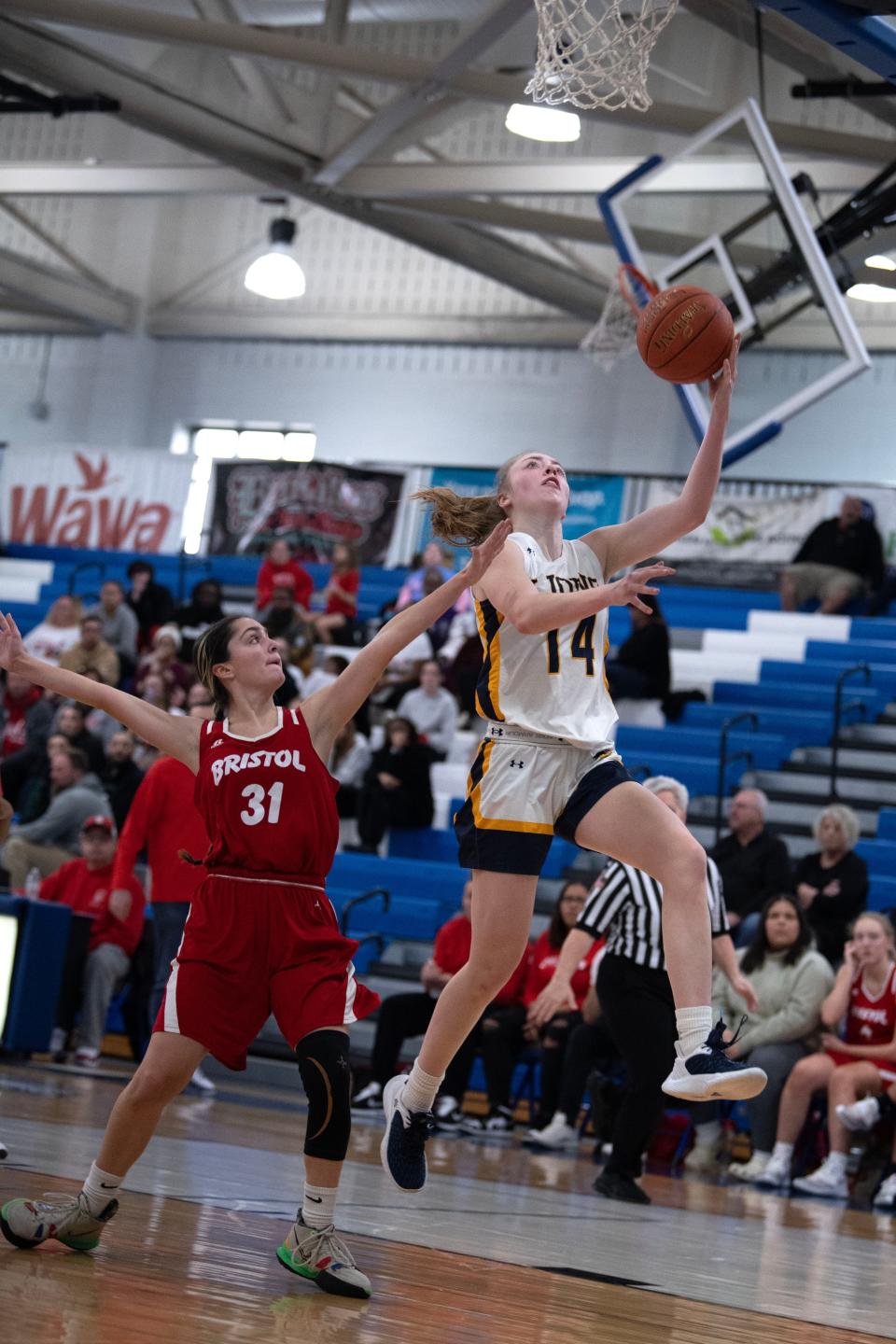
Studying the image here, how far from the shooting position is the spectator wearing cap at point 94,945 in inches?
422

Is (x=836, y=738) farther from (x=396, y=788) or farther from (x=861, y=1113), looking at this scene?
(x=861, y=1113)

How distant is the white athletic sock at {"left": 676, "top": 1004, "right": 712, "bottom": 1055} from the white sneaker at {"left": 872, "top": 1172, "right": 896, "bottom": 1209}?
4614mm

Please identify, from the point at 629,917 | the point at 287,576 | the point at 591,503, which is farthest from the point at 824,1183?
the point at 591,503

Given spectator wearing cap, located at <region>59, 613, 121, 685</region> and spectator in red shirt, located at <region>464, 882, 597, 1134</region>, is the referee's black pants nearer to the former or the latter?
spectator in red shirt, located at <region>464, 882, 597, 1134</region>

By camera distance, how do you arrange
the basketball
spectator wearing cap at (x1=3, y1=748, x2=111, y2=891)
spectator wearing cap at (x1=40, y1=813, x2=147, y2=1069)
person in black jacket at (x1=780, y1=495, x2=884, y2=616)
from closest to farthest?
the basketball, spectator wearing cap at (x1=40, y1=813, x2=147, y2=1069), spectator wearing cap at (x1=3, y1=748, x2=111, y2=891), person in black jacket at (x1=780, y1=495, x2=884, y2=616)

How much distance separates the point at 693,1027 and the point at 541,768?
797 mm

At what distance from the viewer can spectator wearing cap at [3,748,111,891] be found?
1203cm

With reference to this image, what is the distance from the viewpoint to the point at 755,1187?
29.2 ft

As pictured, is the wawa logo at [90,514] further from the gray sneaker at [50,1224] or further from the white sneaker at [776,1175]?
the gray sneaker at [50,1224]

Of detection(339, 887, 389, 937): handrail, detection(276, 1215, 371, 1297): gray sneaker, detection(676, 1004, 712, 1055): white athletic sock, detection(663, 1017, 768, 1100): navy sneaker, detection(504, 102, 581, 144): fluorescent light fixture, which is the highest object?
detection(504, 102, 581, 144): fluorescent light fixture

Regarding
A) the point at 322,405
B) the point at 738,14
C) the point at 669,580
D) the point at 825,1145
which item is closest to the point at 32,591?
the point at 322,405

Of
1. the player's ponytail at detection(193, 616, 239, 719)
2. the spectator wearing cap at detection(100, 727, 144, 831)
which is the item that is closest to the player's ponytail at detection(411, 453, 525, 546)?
the player's ponytail at detection(193, 616, 239, 719)

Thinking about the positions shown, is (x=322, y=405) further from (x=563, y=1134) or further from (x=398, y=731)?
(x=563, y=1134)

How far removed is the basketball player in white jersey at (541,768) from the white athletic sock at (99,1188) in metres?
1.03
